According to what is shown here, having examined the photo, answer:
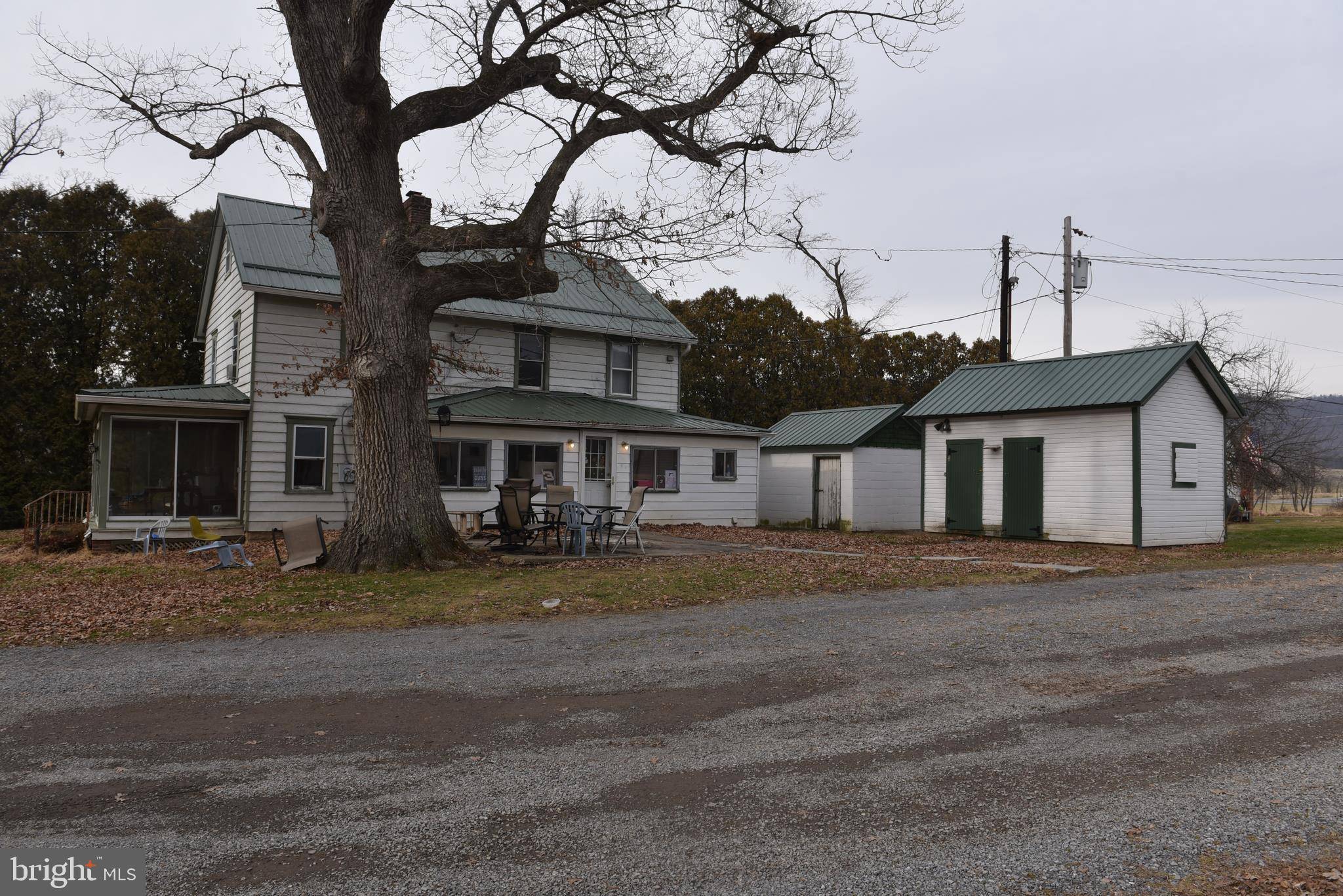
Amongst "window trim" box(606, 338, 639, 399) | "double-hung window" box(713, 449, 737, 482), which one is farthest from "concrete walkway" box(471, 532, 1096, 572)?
"window trim" box(606, 338, 639, 399)

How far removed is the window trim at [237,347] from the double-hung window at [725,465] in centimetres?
1166

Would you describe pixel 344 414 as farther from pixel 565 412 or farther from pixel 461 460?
pixel 565 412

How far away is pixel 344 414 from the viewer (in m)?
19.2

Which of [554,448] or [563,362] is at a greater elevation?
[563,362]

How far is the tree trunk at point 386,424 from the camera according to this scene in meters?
12.1

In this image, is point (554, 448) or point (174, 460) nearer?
point (174, 460)

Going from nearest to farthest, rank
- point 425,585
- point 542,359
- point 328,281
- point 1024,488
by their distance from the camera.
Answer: point 425,585, point 328,281, point 1024,488, point 542,359

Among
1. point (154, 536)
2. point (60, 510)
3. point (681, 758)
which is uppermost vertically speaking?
point (60, 510)

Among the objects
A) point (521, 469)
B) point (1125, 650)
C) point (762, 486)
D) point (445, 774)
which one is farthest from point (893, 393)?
point (445, 774)

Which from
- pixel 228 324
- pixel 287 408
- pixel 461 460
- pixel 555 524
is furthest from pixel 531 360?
pixel 555 524

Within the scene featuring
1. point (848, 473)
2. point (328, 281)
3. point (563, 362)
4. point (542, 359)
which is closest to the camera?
point (328, 281)

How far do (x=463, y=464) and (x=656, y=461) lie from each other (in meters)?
5.12

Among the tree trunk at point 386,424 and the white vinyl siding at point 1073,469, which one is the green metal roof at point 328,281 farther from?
the white vinyl siding at point 1073,469

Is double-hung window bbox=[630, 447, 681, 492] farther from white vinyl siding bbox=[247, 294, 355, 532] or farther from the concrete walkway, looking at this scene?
Answer: white vinyl siding bbox=[247, 294, 355, 532]
